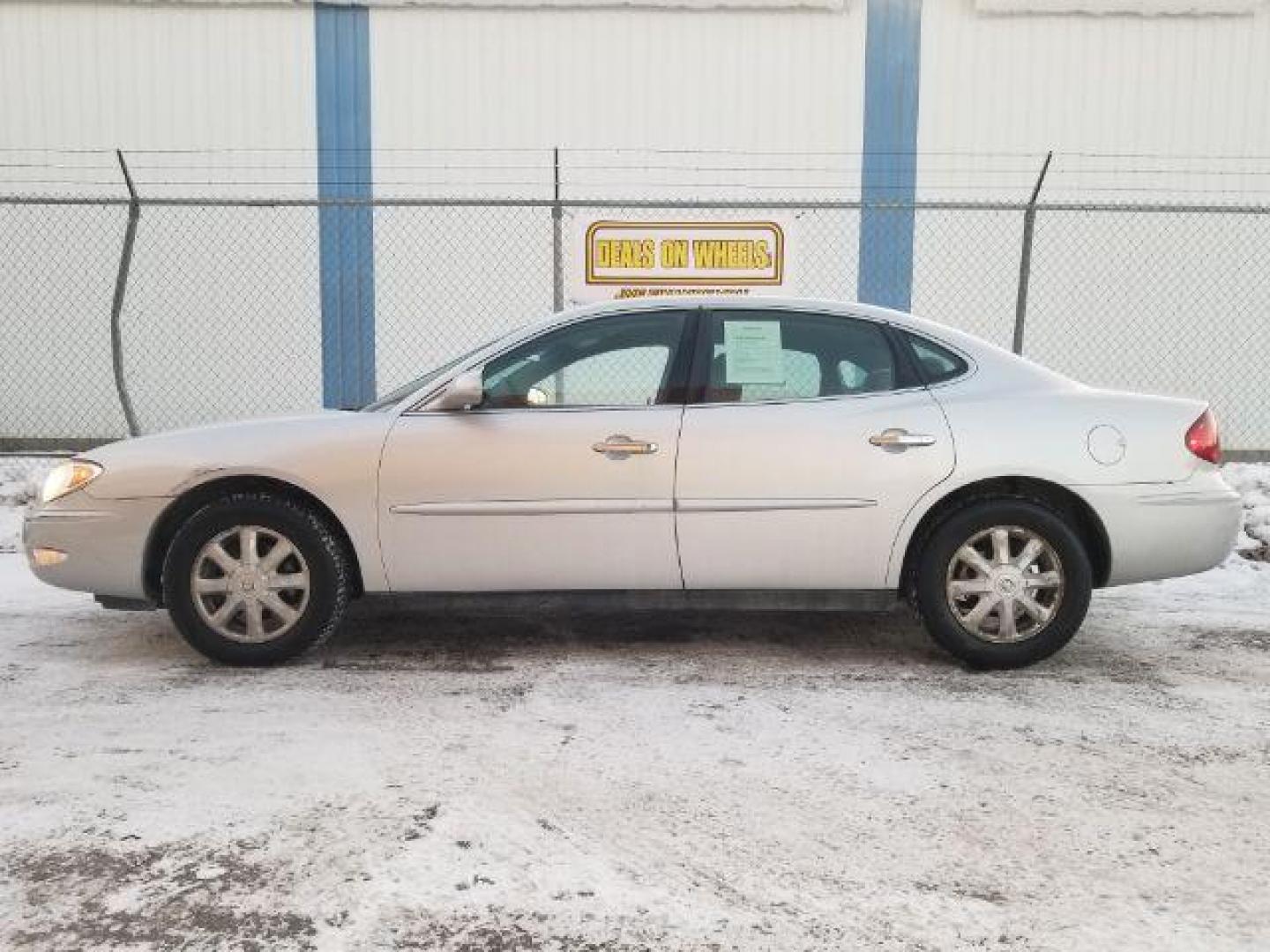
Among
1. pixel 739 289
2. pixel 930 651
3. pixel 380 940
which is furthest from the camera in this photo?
pixel 739 289

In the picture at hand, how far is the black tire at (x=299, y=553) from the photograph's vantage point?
425cm

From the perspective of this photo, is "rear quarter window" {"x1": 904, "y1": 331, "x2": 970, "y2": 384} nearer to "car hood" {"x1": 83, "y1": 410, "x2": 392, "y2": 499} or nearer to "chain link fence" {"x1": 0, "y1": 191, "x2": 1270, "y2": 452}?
"car hood" {"x1": 83, "y1": 410, "x2": 392, "y2": 499}

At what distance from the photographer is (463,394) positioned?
4.28m

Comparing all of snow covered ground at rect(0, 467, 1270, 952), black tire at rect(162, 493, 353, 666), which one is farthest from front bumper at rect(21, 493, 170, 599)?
snow covered ground at rect(0, 467, 1270, 952)

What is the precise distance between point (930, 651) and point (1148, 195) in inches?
330

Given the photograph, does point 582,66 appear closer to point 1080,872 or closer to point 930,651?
point 930,651

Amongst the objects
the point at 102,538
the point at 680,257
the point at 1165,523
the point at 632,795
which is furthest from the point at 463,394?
the point at 680,257

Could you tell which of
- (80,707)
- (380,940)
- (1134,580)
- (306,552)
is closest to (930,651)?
(1134,580)

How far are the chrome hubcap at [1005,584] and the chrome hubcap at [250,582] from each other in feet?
8.43

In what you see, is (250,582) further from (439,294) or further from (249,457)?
(439,294)

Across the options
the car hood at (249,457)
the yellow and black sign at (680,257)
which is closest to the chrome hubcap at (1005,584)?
the car hood at (249,457)

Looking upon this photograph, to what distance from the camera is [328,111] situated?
36.4 ft

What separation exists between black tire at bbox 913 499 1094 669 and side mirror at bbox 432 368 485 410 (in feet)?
6.12

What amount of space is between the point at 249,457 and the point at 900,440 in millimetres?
2551
